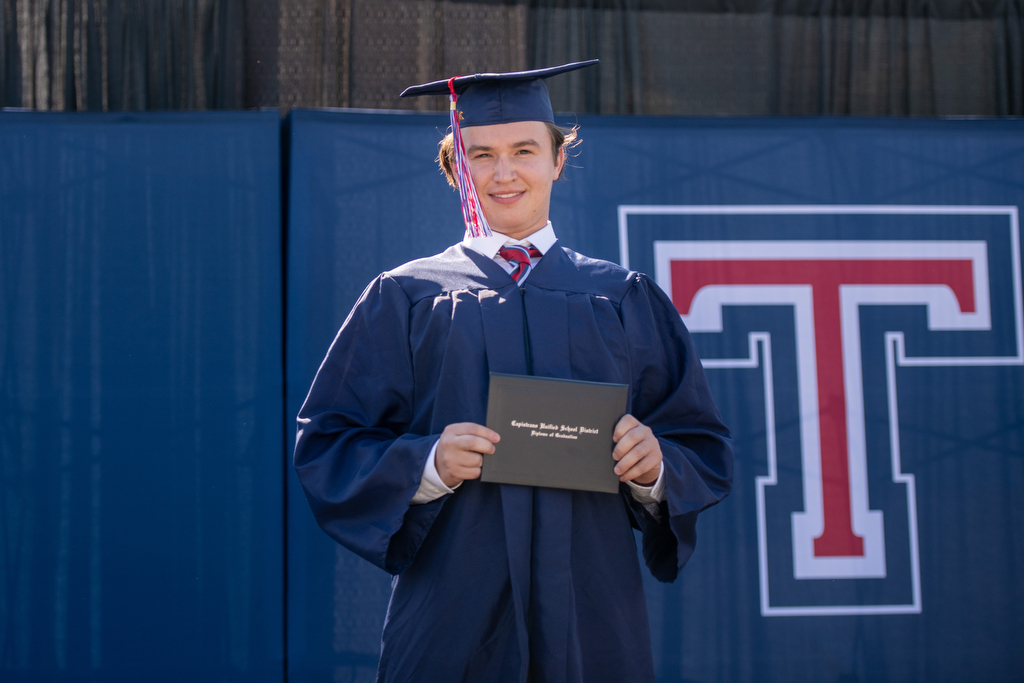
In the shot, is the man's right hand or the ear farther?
the ear

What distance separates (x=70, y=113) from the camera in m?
2.86

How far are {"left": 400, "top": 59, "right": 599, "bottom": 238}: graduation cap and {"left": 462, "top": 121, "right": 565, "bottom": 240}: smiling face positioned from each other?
1 cm

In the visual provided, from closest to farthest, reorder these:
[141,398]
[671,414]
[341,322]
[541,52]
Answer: [671,414]
[141,398]
[341,322]
[541,52]

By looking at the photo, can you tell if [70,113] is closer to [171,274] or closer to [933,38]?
[171,274]

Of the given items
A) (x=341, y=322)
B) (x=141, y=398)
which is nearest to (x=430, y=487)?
(x=341, y=322)

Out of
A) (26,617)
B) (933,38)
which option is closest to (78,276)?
(26,617)

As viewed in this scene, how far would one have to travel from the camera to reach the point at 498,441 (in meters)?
1.26

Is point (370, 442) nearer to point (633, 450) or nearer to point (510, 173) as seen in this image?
point (633, 450)

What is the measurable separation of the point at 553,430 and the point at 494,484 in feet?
0.57

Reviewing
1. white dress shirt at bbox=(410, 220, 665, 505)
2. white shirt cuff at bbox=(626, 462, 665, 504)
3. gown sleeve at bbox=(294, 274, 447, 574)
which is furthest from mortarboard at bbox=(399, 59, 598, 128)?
white shirt cuff at bbox=(626, 462, 665, 504)

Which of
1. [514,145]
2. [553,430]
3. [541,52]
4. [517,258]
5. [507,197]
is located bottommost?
[553,430]

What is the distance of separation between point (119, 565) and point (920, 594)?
2.84 metres

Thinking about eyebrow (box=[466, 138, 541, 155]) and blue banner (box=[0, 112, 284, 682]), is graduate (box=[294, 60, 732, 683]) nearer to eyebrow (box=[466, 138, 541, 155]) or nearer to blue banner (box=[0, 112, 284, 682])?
eyebrow (box=[466, 138, 541, 155])

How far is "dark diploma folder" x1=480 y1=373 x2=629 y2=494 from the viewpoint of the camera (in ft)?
4.09
